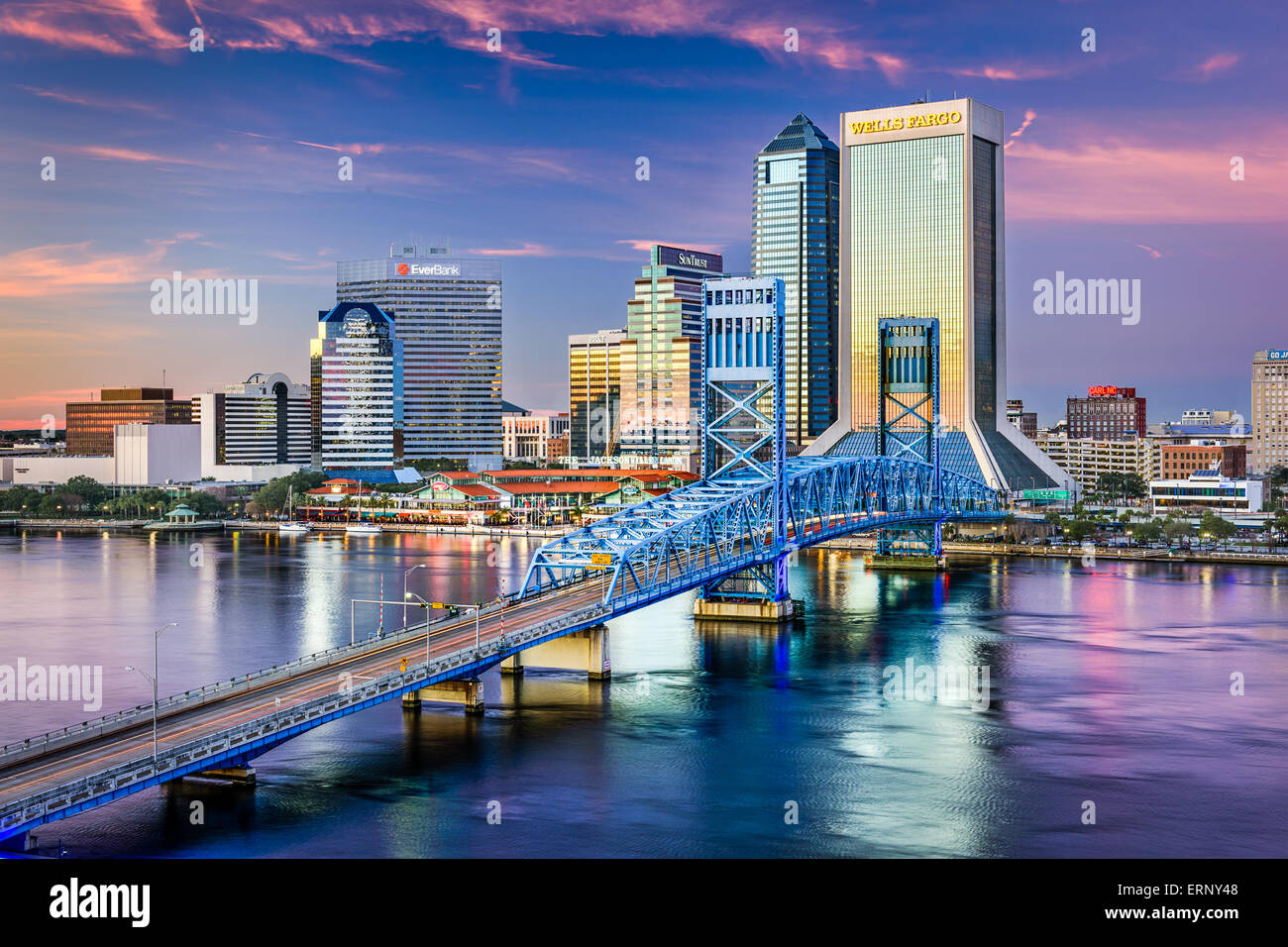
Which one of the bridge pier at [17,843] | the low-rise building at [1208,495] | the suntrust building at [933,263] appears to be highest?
the suntrust building at [933,263]

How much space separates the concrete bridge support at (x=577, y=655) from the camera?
60.3 metres

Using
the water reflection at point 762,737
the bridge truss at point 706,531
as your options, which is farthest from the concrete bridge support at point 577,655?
the bridge truss at point 706,531

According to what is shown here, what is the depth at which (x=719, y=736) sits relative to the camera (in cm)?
5097

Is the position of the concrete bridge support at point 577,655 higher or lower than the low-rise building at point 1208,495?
lower

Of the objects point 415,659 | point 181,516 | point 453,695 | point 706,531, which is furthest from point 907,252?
point 415,659

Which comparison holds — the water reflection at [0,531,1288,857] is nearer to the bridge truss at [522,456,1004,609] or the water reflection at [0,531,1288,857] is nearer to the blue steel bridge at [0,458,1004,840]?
the blue steel bridge at [0,458,1004,840]

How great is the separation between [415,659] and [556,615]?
375 inches

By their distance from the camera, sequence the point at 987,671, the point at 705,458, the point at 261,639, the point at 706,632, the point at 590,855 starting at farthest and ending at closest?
the point at 705,458, the point at 706,632, the point at 261,639, the point at 987,671, the point at 590,855

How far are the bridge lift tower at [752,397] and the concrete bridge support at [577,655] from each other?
1928 cm

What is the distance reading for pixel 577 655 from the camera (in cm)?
6072

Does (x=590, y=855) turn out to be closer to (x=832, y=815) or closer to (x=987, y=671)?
(x=832, y=815)

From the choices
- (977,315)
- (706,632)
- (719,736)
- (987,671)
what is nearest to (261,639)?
(706,632)

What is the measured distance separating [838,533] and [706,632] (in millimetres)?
18404

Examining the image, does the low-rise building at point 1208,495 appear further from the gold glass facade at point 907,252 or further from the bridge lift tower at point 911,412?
the bridge lift tower at point 911,412
